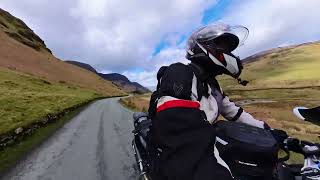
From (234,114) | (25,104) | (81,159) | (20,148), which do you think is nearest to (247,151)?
(234,114)

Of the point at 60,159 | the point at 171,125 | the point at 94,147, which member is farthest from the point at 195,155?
the point at 94,147

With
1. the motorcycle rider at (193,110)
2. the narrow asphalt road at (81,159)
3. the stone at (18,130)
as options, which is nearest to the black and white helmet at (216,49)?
the motorcycle rider at (193,110)

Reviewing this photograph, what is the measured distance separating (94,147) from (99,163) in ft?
11.3

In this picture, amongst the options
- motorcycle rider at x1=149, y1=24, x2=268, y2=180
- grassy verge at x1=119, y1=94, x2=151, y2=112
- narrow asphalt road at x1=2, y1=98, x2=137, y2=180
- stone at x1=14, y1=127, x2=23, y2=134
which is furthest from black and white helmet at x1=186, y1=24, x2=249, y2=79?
grassy verge at x1=119, y1=94, x2=151, y2=112

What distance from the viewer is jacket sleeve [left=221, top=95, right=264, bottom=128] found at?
16.5ft

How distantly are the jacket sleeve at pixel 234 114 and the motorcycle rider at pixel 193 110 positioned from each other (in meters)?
0.89

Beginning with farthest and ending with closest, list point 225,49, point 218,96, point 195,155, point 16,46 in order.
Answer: point 16,46, point 218,96, point 225,49, point 195,155

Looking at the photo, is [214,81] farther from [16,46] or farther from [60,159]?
[16,46]

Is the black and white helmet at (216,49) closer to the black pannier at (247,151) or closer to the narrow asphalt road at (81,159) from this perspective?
the black pannier at (247,151)

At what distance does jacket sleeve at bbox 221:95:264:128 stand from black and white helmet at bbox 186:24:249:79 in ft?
3.17

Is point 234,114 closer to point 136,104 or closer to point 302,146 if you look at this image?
point 302,146

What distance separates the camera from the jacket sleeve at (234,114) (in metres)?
5.03

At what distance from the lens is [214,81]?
13.6 ft

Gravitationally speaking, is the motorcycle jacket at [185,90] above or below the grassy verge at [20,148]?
above
